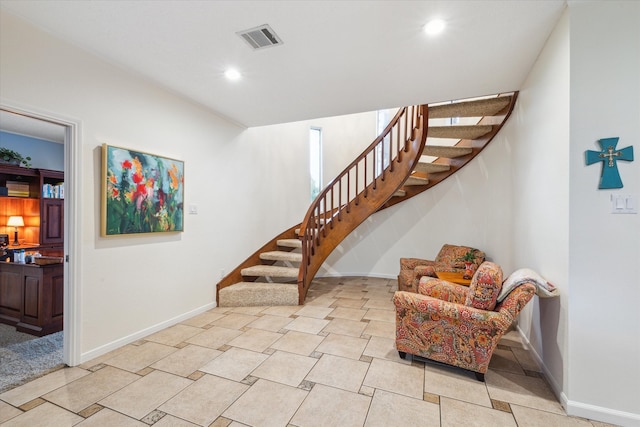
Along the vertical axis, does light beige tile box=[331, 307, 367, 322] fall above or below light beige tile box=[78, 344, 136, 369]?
below

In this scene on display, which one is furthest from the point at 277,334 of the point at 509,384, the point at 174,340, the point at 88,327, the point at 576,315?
the point at 576,315

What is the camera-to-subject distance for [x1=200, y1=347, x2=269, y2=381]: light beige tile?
2.27 meters

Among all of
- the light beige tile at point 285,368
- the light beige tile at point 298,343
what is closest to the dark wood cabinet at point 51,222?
the light beige tile at point 298,343

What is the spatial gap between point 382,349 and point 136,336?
8.11 feet

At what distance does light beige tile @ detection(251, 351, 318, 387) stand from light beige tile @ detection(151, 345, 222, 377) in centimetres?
51

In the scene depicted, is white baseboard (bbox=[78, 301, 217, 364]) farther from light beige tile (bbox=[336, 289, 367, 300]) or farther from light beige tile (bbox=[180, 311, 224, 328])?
light beige tile (bbox=[336, 289, 367, 300])

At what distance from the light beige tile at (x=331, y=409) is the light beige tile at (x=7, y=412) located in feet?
5.90

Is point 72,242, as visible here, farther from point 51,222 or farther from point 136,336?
point 51,222

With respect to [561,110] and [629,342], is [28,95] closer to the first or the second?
[561,110]

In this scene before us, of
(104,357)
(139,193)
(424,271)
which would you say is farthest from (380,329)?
(139,193)

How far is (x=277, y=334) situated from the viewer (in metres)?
3.02

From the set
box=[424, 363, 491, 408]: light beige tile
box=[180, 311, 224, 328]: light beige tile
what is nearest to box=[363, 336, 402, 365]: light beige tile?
box=[424, 363, 491, 408]: light beige tile

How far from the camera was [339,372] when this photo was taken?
7.49 feet

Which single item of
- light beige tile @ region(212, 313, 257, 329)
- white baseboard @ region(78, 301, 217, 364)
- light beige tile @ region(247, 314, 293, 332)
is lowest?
light beige tile @ region(212, 313, 257, 329)
